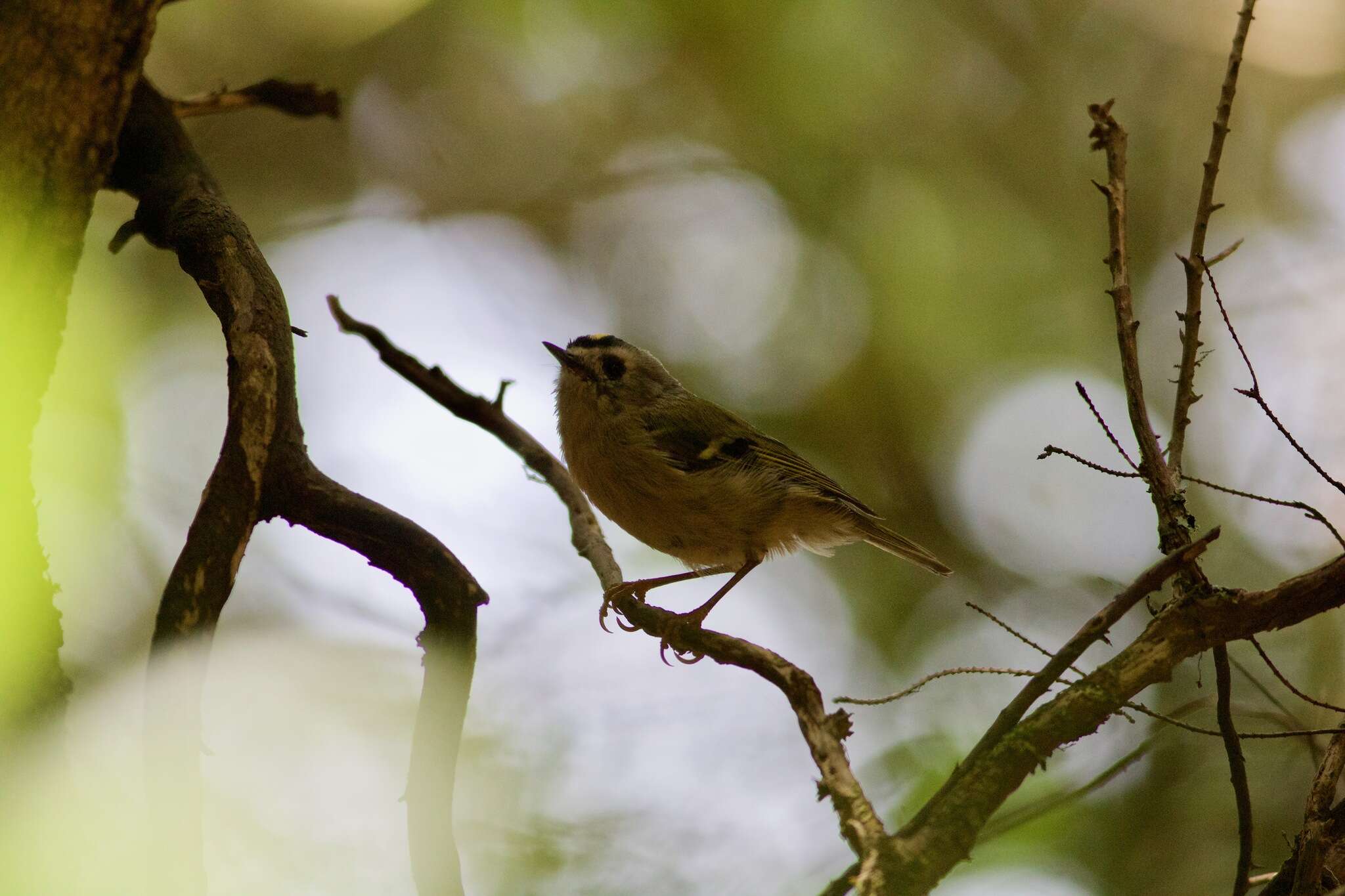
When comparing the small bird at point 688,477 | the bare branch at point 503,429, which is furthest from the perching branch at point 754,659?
the small bird at point 688,477

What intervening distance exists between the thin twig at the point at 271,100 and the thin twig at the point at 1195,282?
2112 mm

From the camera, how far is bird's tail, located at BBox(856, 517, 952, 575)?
343 cm

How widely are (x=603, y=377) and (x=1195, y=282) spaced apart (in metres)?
1.90

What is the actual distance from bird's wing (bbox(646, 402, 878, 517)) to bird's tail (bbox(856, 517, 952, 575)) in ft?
0.19

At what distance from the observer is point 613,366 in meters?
3.44

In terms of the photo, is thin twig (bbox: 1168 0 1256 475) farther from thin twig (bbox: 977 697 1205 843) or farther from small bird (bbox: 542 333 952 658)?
small bird (bbox: 542 333 952 658)

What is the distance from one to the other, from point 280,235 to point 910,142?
2980 millimetres

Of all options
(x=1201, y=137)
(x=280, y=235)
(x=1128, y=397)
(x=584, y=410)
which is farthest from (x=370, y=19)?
(x=1128, y=397)

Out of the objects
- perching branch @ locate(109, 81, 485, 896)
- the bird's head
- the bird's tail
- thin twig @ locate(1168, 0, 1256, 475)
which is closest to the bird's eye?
the bird's head

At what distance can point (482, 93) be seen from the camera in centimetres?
543

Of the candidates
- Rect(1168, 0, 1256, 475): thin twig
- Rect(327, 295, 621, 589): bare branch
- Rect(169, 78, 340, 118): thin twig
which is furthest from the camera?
Rect(169, 78, 340, 118): thin twig

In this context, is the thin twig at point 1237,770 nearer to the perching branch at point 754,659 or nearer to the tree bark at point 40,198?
the perching branch at point 754,659

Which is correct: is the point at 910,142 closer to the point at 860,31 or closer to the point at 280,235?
the point at 860,31

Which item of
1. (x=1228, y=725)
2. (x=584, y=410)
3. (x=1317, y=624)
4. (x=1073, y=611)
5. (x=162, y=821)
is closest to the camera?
(x=162, y=821)
